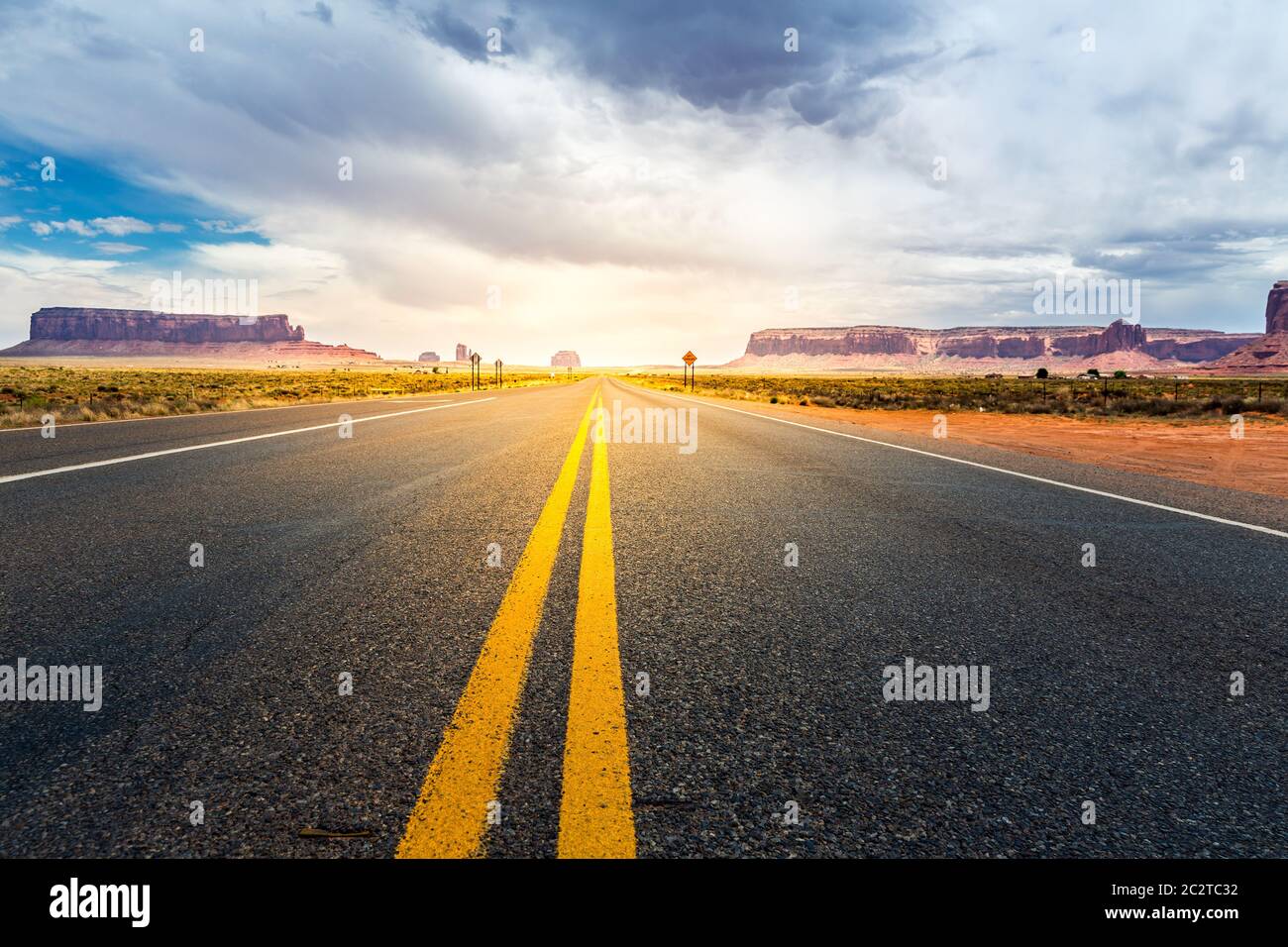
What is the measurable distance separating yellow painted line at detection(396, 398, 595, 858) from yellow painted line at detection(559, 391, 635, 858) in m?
0.20

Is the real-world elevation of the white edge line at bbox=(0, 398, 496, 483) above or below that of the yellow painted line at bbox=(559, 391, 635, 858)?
above

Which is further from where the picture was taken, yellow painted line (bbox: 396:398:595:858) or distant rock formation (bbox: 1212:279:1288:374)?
distant rock formation (bbox: 1212:279:1288:374)

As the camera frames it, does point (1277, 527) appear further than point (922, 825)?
Yes

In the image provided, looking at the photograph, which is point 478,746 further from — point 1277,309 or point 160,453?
point 1277,309

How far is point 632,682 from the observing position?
2461mm

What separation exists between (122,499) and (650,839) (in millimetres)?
6219

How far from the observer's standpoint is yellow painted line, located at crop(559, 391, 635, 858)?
160 cm

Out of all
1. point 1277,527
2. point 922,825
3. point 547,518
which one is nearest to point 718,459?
point 547,518

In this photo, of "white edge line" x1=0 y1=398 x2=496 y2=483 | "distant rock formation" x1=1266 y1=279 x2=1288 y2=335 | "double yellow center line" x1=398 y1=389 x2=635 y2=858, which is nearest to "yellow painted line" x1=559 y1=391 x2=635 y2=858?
"double yellow center line" x1=398 y1=389 x2=635 y2=858

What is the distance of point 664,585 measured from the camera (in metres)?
3.72

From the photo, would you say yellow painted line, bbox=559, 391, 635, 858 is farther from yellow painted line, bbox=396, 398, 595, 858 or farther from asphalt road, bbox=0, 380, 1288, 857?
yellow painted line, bbox=396, 398, 595, 858

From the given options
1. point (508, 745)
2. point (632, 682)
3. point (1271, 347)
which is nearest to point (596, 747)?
point (508, 745)
